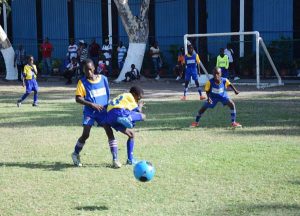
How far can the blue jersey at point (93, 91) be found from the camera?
9.45 metres

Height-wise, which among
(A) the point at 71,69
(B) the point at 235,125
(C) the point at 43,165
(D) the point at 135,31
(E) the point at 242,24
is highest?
(E) the point at 242,24

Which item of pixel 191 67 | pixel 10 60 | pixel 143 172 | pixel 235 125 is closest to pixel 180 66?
pixel 191 67

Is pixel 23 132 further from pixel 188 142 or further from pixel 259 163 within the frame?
pixel 259 163

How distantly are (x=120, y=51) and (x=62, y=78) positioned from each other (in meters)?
3.49

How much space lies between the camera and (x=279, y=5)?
25.9 meters

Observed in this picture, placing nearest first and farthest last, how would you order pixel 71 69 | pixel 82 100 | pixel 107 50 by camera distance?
1. pixel 82 100
2. pixel 71 69
3. pixel 107 50

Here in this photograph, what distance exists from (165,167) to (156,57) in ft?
61.5

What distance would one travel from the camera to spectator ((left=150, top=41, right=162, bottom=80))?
27531 mm

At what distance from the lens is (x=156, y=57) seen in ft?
90.9

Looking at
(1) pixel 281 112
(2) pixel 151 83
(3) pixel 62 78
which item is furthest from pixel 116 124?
(3) pixel 62 78

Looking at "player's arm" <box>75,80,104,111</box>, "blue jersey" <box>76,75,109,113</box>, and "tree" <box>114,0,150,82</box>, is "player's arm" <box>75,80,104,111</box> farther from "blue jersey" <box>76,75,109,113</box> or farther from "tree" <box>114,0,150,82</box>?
"tree" <box>114,0,150,82</box>

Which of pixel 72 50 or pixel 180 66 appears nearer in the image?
pixel 180 66

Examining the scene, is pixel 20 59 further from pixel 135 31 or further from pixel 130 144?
pixel 130 144

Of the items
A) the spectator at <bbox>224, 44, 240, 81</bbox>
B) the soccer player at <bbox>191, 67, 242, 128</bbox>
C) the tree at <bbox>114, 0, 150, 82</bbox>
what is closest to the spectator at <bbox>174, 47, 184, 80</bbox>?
the tree at <bbox>114, 0, 150, 82</bbox>
